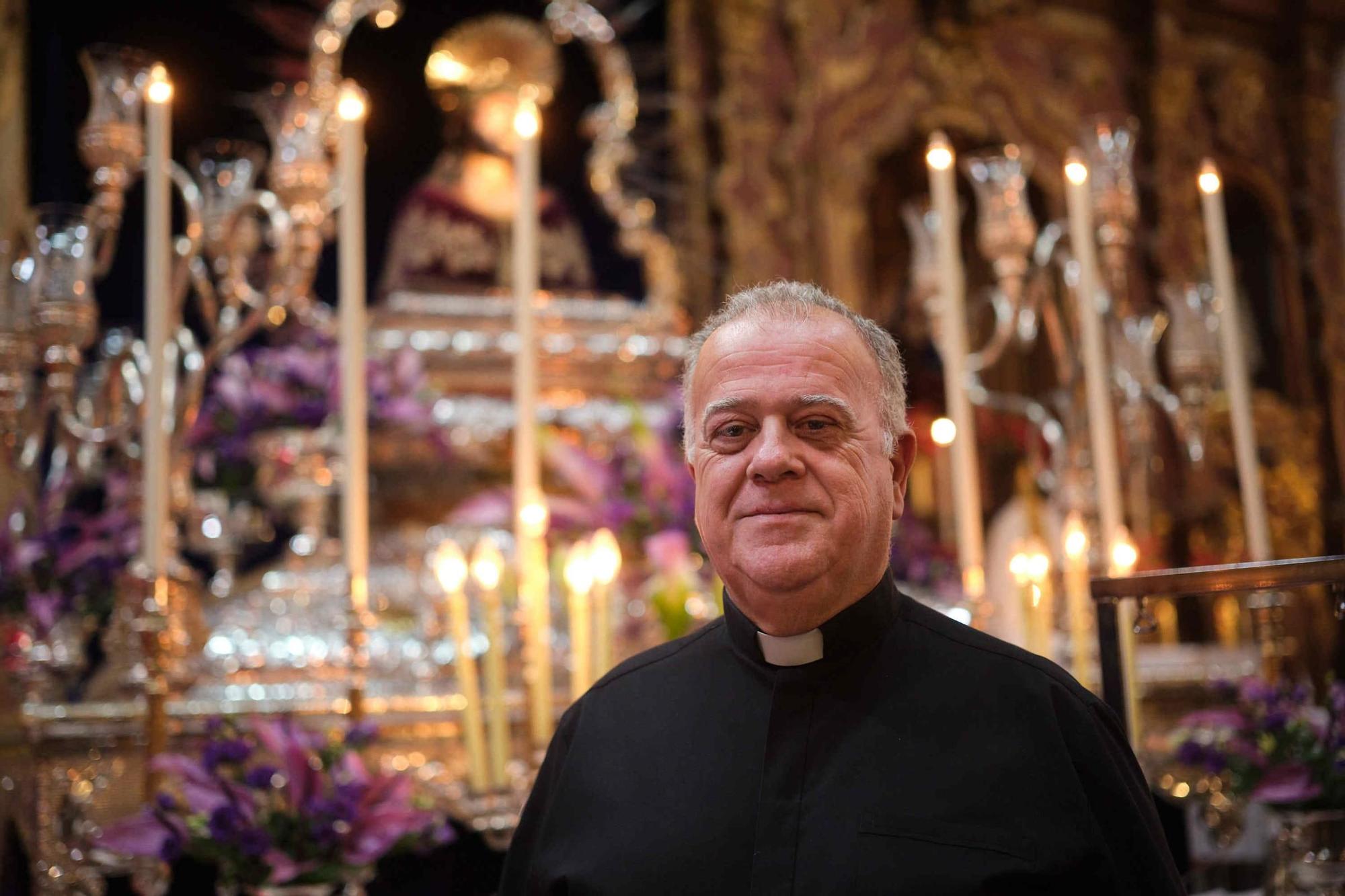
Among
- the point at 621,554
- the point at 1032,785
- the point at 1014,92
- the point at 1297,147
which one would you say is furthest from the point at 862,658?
the point at 1297,147

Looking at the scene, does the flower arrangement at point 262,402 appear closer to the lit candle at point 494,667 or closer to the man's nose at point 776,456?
the lit candle at point 494,667

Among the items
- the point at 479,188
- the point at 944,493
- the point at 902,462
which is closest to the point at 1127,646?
the point at 902,462

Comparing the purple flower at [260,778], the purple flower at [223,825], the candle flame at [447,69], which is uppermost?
the candle flame at [447,69]

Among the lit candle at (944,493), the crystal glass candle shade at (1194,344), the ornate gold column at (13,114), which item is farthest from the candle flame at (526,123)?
the lit candle at (944,493)

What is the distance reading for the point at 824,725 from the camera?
112cm

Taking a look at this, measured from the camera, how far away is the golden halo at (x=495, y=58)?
3.83 m

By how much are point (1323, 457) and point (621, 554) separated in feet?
13.7

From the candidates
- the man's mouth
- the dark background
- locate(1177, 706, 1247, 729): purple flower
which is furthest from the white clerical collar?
the dark background

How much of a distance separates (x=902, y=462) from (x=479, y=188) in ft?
8.85

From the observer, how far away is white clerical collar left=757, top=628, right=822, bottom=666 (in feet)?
3.76

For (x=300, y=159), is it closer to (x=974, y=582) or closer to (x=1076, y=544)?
(x=974, y=582)

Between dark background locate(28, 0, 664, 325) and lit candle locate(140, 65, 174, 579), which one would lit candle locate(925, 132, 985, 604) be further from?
dark background locate(28, 0, 664, 325)

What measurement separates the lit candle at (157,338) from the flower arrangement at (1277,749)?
1280mm

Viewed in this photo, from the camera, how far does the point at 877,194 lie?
4906 mm
